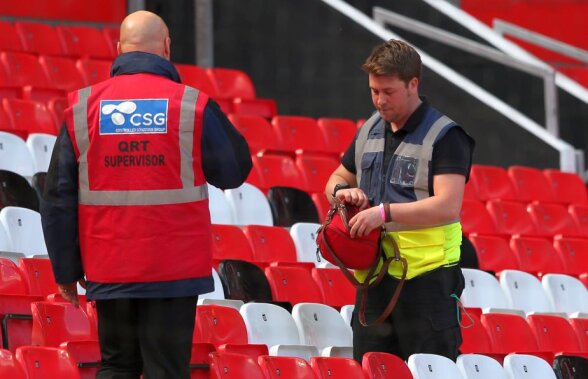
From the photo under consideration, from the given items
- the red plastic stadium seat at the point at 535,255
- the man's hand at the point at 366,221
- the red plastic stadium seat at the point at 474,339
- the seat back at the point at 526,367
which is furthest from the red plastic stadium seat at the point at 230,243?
the man's hand at the point at 366,221

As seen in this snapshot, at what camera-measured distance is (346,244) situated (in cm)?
424

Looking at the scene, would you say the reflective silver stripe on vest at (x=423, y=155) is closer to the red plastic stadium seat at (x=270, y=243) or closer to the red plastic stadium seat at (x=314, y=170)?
the red plastic stadium seat at (x=270, y=243)

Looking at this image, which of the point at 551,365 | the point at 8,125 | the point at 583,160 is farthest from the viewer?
the point at 583,160

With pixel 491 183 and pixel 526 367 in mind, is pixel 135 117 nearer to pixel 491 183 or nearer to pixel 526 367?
pixel 526 367

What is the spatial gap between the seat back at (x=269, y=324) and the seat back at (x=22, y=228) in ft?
3.31

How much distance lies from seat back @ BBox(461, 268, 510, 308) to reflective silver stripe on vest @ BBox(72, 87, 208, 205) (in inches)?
121

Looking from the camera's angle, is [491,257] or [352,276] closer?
[352,276]

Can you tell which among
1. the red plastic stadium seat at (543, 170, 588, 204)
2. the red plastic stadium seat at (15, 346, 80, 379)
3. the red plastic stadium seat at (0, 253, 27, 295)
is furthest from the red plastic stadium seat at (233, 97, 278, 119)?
the red plastic stadium seat at (15, 346, 80, 379)

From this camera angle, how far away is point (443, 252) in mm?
4336

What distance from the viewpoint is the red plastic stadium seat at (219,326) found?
4988mm

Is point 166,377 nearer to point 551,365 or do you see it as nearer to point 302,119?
point 551,365

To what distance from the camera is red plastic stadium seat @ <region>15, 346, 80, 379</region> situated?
404cm

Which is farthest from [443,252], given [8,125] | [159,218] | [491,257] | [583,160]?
[583,160]

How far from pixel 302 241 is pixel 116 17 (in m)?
4.61
